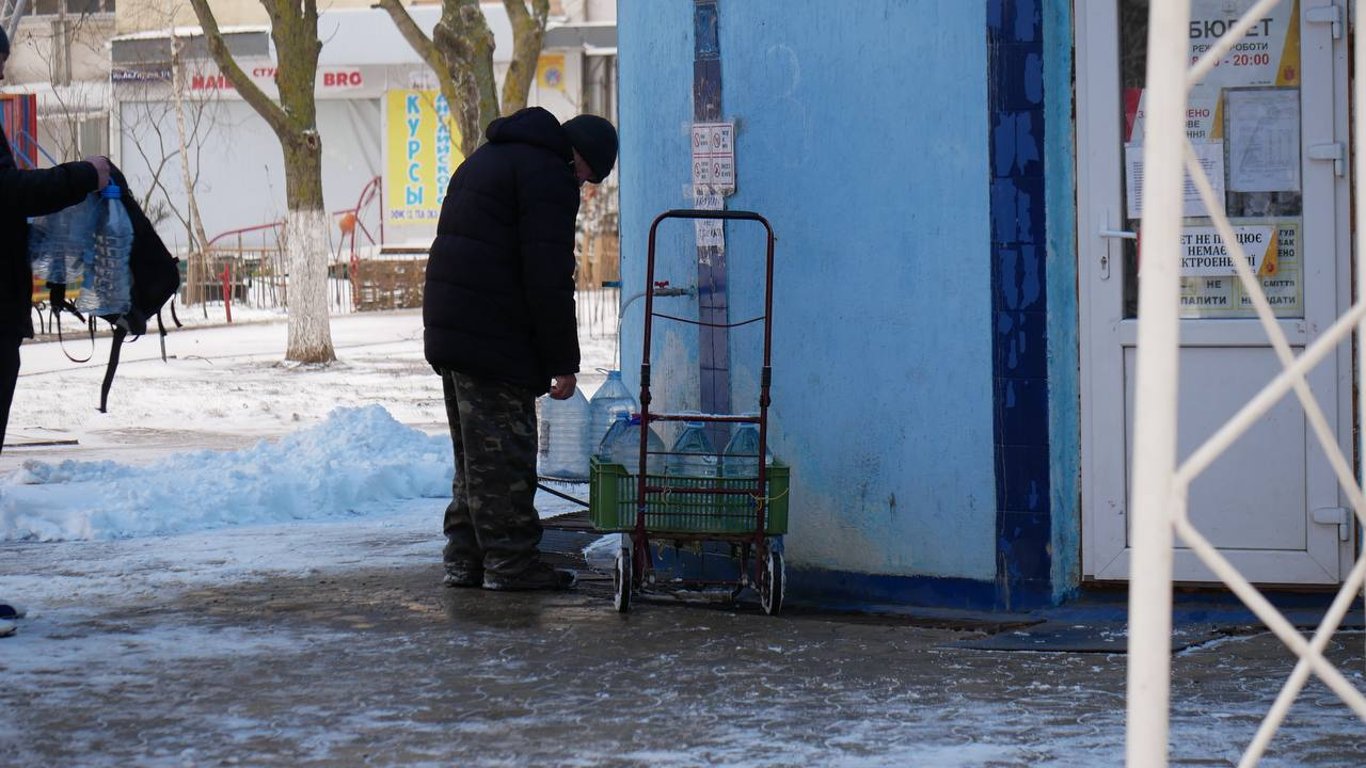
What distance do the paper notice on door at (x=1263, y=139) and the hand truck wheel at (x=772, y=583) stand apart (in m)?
2.19

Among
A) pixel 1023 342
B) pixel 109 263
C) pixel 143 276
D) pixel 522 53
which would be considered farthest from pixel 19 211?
pixel 522 53

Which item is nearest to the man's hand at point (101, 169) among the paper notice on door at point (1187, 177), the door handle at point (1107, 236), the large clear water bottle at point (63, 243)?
the large clear water bottle at point (63, 243)

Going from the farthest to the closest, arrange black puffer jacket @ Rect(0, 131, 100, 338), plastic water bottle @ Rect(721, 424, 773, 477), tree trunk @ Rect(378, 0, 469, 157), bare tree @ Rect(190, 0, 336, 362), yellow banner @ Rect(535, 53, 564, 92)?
yellow banner @ Rect(535, 53, 564, 92)
bare tree @ Rect(190, 0, 336, 362)
tree trunk @ Rect(378, 0, 469, 157)
plastic water bottle @ Rect(721, 424, 773, 477)
black puffer jacket @ Rect(0, 131, 100, 338)

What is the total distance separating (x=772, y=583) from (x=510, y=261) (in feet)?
5.36

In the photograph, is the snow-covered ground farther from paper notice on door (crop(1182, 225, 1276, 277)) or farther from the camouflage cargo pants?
paper notice on door (crop(1182, 225, 1276, 277))

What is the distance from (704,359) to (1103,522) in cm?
177

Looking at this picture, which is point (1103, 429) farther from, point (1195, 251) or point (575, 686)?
point (575, 686)

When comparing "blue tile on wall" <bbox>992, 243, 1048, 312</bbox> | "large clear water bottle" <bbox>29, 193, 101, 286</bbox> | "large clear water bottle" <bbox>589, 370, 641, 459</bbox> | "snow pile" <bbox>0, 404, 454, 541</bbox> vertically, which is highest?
"large clear water bottle" <bbox>29, 193, 101, 286</bbox>

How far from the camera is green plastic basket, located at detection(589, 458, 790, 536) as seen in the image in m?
6.66

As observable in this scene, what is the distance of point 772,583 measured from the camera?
22.0 ft

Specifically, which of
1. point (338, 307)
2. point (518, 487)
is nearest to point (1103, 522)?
point (518, 487)

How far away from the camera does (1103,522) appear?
676 centimetres

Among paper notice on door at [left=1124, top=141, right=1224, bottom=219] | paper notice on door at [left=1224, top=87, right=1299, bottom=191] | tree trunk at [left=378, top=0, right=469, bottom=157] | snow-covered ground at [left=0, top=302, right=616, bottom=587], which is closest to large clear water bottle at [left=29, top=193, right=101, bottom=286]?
snow-covered ground at [left=0, top=302, right=616, bottom=587]

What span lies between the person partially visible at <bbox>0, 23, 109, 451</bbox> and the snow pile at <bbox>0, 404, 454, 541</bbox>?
2863mm
